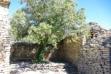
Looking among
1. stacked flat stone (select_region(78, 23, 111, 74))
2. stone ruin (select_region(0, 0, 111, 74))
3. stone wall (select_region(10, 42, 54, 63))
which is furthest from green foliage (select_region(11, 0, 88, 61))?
stone wall (select_region(10, 42, 54, 63))

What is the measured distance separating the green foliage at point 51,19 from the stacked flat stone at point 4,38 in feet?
8.89

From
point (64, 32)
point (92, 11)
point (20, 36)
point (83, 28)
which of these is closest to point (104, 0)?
point (92, 11)

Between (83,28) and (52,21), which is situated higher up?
(52,21)

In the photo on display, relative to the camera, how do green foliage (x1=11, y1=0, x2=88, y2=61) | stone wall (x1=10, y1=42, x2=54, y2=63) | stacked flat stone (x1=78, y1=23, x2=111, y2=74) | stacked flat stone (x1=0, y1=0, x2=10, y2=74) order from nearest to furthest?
1. stacked flat stone (x1=0, y1=0, x2=10, y2=74)
2. stacked flat stone (x1=78, y1=23, x2=111, y2=74)
3. green foliage (x1=11, y1=0, x2=88, y2=61)
4. stone wall (x1=10, y1=42, x2=54, y2=63)

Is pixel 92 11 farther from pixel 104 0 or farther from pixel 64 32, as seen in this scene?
pixel 64 32

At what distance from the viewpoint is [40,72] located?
26.3 ft

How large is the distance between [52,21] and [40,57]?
3222mm

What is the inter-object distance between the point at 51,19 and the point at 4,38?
403 centimetres

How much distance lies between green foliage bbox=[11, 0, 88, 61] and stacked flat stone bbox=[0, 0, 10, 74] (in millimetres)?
2711

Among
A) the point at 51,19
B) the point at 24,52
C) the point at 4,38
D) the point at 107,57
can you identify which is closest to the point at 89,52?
the point at 107,57

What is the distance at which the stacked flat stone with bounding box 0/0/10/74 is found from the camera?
4738mm

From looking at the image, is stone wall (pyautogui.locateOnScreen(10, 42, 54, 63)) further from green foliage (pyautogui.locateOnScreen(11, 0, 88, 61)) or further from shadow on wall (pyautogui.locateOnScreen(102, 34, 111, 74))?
shadow on wall (pyautogui.locateOnScreen(102, 34, 111, 74))

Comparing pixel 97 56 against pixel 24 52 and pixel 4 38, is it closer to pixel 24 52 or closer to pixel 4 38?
pixel 4 38

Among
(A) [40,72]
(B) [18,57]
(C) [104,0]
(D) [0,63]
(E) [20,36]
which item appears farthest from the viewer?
(B) [18,57]
